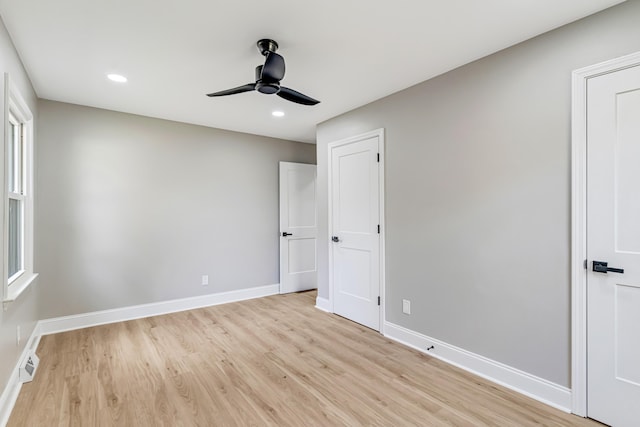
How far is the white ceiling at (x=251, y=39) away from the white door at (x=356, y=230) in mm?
737

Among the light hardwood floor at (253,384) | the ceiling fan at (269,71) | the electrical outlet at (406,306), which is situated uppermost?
the ceiling fan at (269,71)

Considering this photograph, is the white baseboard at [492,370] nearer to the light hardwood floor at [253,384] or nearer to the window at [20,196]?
the light hardwood floor at [253,384]

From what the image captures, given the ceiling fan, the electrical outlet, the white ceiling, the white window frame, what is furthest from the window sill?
the electrical outlet

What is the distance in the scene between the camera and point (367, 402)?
6.98 ft

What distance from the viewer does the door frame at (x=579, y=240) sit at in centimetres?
194

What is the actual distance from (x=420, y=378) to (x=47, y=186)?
13.4ft

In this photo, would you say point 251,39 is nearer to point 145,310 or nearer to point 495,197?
point 495,197

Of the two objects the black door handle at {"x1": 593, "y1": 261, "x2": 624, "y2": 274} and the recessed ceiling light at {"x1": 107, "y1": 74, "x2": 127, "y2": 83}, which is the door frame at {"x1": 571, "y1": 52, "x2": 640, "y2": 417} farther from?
the recessed ceiling light at {"x1": 107, "y1": 74, "x2": 127, "y2": 83}

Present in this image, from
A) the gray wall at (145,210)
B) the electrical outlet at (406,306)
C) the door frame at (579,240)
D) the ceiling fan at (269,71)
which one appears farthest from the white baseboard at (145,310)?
the door frame at (579,240)

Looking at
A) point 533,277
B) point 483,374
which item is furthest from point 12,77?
point 483,374

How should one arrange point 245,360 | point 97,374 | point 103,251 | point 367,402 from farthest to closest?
point 103,251 → point 245,360 → point 97,374 → point 367,402

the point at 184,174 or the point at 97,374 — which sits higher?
the point at 184,174

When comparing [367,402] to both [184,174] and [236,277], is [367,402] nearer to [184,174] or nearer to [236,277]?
[236,277]

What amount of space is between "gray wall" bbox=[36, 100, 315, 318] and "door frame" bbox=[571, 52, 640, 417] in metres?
3.77
